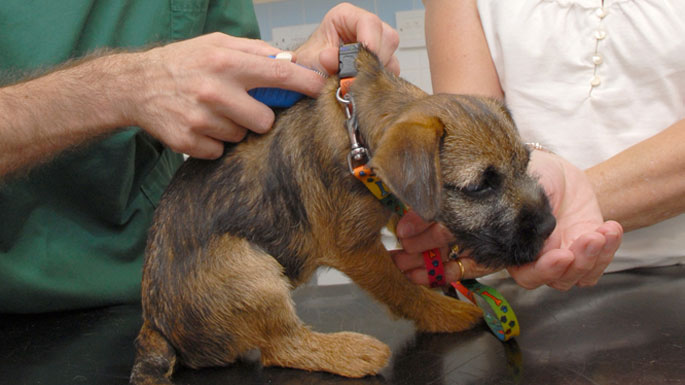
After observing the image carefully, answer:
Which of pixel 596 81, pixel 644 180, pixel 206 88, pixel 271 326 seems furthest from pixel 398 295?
pixel 596 81

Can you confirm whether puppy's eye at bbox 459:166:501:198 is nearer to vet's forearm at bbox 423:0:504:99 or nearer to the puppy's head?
the puppy's head

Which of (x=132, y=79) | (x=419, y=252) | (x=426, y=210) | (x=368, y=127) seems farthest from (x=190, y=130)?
(x=419, y=252)

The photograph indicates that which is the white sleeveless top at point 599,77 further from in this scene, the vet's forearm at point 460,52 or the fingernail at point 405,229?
the fingernail at point 405,229

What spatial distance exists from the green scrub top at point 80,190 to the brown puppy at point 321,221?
62cm

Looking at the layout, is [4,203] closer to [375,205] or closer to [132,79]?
[132,79]

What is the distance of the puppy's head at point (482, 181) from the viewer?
4.90 ft

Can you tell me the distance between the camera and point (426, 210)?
4.46 ft

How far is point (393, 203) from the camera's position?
1.69 meters

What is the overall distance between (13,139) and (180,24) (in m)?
0.96

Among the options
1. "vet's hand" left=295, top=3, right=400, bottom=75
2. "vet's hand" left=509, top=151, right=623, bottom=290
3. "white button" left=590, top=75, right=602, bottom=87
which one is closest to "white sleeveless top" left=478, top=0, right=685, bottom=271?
"white button" left=590, top=75, right=602, bottom=87

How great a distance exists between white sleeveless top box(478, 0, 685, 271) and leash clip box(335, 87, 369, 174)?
114 cm

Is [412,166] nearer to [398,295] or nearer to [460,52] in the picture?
[398,295]

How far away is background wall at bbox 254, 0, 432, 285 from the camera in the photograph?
4.49 metres

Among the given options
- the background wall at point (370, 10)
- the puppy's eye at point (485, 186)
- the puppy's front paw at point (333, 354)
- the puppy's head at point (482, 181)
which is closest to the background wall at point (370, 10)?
the background wall at point (370, 10)
